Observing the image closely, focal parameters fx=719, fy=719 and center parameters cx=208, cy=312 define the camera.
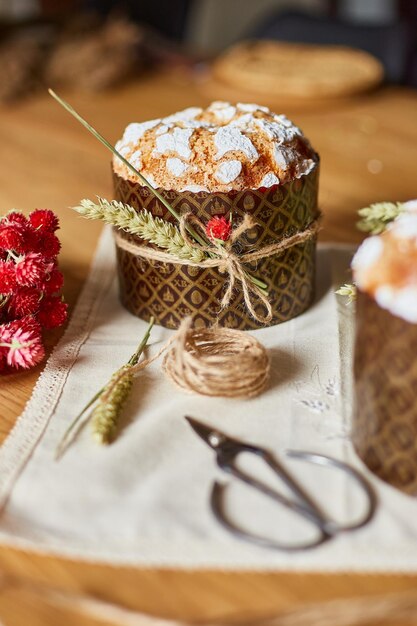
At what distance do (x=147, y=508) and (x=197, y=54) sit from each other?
2.07m

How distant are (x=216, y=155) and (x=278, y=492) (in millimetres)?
408

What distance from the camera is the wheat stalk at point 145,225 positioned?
0.84 metres

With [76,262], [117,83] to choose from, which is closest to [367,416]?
[76,262]

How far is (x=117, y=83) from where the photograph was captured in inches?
84.7

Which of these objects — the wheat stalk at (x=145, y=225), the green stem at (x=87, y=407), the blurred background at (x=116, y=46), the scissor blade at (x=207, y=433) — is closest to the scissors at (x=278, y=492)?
the scissor blade at (x=207, y=433)

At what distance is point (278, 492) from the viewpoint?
2.14ft

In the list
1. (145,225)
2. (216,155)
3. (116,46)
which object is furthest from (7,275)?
(116,46)

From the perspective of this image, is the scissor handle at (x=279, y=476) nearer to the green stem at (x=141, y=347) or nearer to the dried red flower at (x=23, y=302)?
the green stem at (x=141, y=347)

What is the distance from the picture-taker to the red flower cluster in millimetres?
819

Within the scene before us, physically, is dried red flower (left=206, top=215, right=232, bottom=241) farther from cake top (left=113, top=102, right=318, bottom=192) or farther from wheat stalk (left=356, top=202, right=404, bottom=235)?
wheat stalk (left=356, top=202, right=404, bottom=235)

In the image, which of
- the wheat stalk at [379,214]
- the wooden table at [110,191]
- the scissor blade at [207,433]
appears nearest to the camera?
the wooden table at [110,191]

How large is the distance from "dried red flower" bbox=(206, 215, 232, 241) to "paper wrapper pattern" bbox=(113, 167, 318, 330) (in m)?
0.03

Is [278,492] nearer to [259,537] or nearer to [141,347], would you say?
[259,537]

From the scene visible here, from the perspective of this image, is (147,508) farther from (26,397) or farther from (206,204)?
(206,204)
